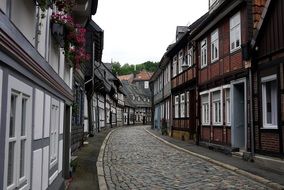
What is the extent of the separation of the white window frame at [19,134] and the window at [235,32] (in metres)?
13.8

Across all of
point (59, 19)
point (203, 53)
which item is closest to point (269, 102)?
point (203, 53)

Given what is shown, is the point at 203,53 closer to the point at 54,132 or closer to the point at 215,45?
the point at 215,45

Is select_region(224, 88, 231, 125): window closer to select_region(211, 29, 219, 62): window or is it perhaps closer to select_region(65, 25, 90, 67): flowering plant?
select_region(211, 29, 219, 62): window

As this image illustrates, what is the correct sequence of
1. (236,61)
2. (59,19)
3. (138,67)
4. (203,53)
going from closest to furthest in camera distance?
1. (59,19)
2. (236,61)
3. (203,53)
4. (138,67)

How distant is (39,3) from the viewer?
5012mm

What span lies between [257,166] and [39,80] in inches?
414

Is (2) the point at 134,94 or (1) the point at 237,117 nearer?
(1) the point at 237,117

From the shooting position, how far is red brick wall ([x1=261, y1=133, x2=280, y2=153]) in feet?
46.5

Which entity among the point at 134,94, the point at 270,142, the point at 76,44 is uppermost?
the point at 134,94

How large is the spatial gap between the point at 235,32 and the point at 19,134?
1498 cm

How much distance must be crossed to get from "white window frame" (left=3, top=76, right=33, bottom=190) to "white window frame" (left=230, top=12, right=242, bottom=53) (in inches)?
543

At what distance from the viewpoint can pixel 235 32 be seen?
18469 mm

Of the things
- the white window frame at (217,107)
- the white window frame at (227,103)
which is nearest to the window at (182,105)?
the white window frame at (217,107)

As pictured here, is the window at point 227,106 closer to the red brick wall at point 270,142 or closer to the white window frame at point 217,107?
the white window frame at point 217,107
